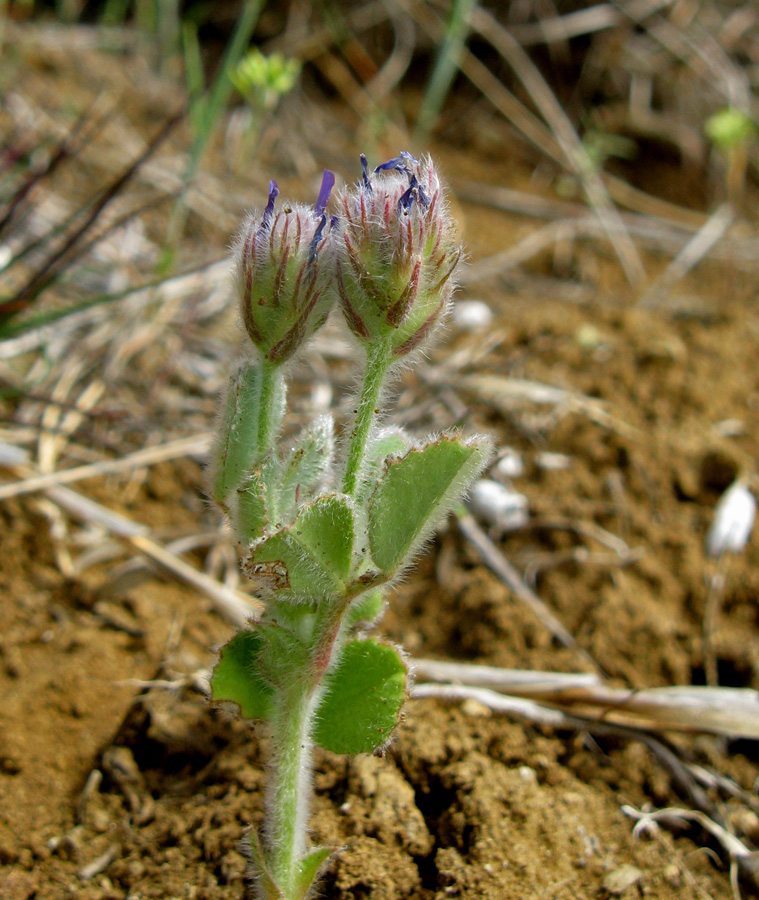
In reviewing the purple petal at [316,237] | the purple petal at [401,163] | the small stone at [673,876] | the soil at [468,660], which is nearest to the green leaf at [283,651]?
the soil at [468,660]

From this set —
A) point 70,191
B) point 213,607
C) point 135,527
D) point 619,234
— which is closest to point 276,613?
point 213,607

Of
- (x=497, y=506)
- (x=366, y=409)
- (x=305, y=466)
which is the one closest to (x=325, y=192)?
(x=366, y=409)

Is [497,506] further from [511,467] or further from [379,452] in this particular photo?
[379,452]

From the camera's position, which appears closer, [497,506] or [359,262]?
[359,262]

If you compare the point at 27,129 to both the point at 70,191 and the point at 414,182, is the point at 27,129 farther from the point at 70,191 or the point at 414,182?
the point at 414,182

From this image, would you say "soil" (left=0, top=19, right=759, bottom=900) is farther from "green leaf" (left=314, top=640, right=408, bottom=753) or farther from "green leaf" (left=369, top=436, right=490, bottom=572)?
"green leaf" (left=369, top=436, right=490, bottom=572)

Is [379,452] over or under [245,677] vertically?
over
